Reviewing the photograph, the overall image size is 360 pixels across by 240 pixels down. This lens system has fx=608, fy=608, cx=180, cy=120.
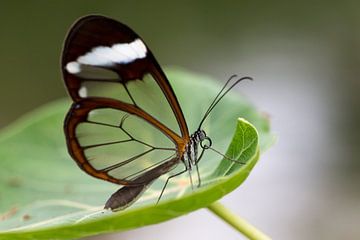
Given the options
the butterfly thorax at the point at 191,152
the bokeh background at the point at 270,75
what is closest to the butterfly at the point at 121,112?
the butterfly thorax at the point at 191,152

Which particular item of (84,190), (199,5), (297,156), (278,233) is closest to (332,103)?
(297,156)

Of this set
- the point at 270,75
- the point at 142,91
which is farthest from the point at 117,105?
the point at 270,75

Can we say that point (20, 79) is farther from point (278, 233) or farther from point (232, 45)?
point (278, 233)

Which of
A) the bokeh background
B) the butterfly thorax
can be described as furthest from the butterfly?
the bokeh background

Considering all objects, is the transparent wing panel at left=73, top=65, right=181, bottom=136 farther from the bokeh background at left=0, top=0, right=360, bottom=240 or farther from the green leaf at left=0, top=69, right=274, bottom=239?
the bokeh background at left=0, top=0, right=360, bottom=240

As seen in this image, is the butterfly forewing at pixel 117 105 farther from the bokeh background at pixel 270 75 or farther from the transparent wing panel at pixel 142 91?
the bokeh background at pixel 270 75

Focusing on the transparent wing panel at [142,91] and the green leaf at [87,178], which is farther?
the transparent wing panel at [142,91]

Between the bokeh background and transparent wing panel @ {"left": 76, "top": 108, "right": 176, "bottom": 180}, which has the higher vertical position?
transparent wing panel @ {"left": 76, "top": 108, "right": 176, "bottom": 180}
